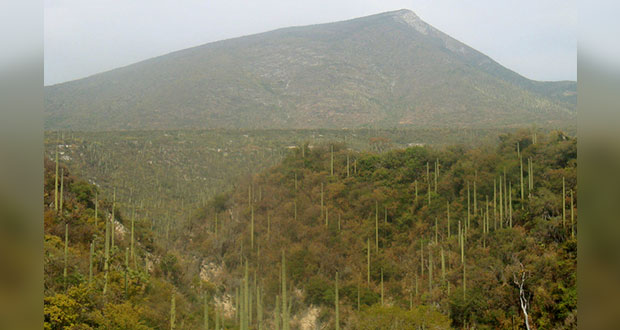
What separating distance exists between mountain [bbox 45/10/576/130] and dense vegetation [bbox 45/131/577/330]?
30.8 metres

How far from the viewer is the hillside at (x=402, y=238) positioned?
19.3m

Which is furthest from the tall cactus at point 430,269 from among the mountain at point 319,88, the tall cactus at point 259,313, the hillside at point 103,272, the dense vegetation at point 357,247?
the mountain at point 319,88

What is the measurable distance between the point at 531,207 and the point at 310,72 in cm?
7079

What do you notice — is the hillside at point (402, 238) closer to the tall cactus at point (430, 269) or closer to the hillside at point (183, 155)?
the tall cactus at point (430, 269)

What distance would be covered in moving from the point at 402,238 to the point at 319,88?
5959 cm

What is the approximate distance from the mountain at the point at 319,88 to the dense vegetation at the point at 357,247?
3078 cm

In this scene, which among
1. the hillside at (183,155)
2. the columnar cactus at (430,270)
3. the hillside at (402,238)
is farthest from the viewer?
the hillside at (183,155)

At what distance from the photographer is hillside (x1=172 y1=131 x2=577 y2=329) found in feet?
63.4

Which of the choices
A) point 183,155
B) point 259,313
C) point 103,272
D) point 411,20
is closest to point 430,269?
point 259,313

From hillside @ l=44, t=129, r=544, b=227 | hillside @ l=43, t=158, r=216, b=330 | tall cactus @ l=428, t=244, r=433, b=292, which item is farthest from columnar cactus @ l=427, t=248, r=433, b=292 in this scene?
hillside @ l=44, t=129, r=544, b=227

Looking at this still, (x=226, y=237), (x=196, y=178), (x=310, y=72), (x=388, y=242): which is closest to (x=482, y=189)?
(x=388, y=242)

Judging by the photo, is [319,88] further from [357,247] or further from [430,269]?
[430,269]

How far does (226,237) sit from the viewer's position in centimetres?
2748

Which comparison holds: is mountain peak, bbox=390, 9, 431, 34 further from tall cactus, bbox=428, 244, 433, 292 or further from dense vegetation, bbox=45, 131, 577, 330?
tall cactus, bbox=428, 244, 433, 292
